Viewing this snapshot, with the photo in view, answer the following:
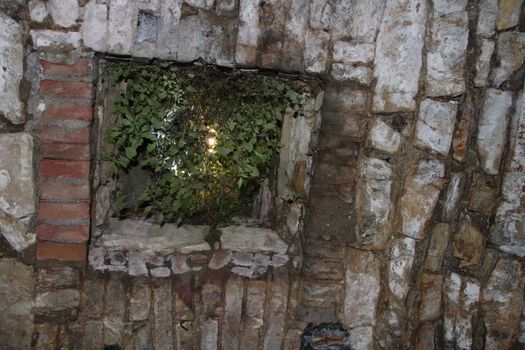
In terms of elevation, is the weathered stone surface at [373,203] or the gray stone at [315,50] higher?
the gray stone at [315,50]

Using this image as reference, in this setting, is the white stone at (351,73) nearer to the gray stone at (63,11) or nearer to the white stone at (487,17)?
the white stone at (487,17)

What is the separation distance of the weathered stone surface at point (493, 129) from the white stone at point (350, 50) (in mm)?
590

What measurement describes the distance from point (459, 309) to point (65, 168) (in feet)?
6.67

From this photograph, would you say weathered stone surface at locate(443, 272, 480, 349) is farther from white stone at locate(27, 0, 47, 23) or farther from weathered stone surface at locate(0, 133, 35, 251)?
white stone at locate(27, 0, 47, 23)

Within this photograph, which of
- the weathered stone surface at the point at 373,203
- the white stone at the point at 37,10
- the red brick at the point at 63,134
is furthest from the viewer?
the weathered stone surface at the point at 373,203

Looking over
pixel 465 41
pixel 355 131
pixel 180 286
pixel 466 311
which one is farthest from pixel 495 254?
pixel 180 286

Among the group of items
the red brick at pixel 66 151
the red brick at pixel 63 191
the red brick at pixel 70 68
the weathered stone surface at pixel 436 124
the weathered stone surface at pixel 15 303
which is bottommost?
the weathered stone surface at pixel 15 303

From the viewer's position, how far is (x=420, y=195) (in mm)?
2146

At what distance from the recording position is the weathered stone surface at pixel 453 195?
2104 mm

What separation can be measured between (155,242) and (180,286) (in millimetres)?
255

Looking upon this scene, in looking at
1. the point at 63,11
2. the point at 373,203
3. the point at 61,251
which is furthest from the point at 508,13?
the point at 61,251

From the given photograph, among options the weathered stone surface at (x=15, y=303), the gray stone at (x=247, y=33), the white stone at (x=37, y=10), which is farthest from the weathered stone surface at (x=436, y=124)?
the weathered stone surface at (x=15, y=303)

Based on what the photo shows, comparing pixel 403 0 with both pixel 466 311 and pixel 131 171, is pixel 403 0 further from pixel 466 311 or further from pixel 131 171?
pixel 131 171

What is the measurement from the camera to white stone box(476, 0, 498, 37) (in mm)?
1960
